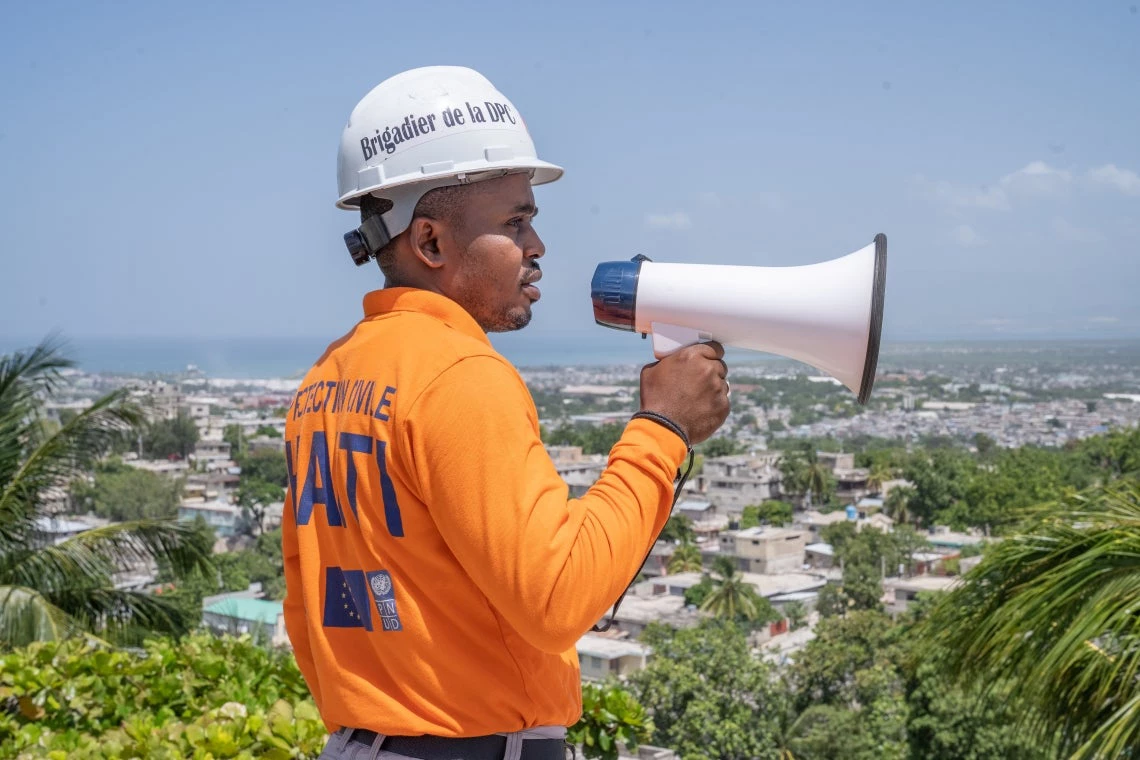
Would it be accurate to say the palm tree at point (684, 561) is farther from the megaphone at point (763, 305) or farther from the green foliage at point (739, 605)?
the megaphone at point (763, 305)

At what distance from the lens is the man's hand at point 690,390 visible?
1284 mm

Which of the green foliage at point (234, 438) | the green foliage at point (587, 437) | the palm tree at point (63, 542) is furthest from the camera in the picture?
the green foliage at point (234, 438)

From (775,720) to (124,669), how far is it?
25870 millimetres

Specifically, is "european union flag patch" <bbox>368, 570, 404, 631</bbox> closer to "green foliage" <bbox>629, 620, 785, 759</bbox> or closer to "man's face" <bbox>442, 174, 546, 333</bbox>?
"man's face" <bbox>442, 174, 546, 333</bbox>

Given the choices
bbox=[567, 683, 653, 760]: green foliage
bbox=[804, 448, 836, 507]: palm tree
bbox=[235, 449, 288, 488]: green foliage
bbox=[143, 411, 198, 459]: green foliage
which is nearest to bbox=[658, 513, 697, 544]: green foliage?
bbox=[804, 448, 836, 507]: palm tree

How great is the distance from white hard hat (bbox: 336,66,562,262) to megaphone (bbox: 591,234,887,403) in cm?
19

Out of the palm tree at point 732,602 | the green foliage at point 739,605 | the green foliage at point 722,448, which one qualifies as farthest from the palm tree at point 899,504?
the palm tree at point 732,602

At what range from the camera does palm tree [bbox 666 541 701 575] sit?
52.8 metres

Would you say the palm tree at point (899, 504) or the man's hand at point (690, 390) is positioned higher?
the man's hand at point (690, 390)

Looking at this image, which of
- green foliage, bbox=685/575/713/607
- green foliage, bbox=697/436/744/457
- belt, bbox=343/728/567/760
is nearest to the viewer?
belt, bbox=343/728/567/760

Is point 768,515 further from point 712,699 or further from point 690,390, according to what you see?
point 690,390

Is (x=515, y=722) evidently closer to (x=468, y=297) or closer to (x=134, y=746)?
(x=468, y=297)

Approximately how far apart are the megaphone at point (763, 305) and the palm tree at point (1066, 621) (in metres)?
2.32

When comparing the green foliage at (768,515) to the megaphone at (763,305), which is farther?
the green foliage at (768,515)
